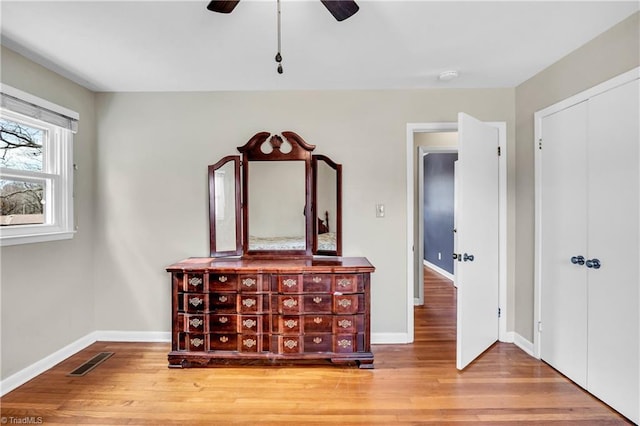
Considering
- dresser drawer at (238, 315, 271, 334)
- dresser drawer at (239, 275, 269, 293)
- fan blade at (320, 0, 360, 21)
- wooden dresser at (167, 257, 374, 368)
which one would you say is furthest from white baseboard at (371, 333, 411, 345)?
fan blade at (320, 0, 360, 21)

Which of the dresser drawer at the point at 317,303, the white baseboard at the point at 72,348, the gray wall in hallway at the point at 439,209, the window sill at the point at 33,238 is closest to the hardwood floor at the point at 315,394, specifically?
the white baseboard at the point at 72,348

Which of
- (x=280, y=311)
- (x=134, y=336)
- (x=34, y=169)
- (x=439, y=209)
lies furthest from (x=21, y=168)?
(x=439, y=209)

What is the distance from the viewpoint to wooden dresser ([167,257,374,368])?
256 cm

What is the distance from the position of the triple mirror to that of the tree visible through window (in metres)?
1.30

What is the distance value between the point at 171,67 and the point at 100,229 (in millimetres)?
1685

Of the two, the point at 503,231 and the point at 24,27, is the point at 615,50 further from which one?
the point at 24,27

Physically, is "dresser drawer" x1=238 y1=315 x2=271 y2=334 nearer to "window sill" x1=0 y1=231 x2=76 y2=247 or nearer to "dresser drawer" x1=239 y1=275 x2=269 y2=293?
"dresser drawer" x1=239 y1=275 x2=269 y2=293

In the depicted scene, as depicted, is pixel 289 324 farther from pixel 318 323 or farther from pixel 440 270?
pixel 440 270

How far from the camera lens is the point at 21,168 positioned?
2.44 m

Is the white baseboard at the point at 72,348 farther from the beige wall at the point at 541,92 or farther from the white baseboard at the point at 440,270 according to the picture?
the white baseboard at the point at 440,270

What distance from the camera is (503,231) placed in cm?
300

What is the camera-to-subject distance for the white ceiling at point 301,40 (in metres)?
1.84

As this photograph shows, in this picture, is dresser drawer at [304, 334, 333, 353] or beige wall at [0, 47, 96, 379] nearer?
beige wall at [0, 47, 96, 379]

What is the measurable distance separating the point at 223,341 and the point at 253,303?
0.39m
